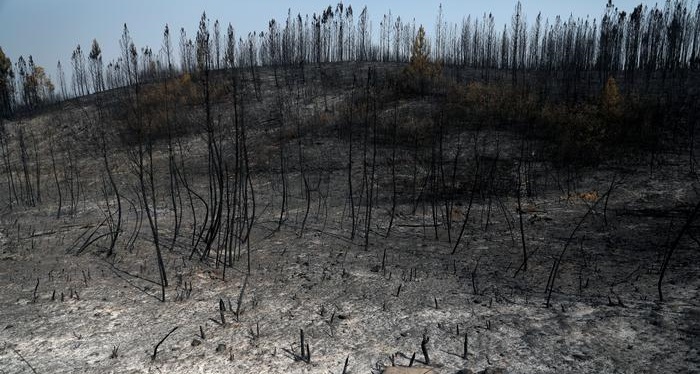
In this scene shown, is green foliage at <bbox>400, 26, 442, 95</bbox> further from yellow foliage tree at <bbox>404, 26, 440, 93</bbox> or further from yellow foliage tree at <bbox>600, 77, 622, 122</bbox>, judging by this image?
yellow foliage tree at <bbox>600, 77, 622, 122</bbox>

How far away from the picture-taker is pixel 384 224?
828 cm

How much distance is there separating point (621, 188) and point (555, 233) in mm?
4412

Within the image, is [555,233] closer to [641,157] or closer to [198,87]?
[641,157]

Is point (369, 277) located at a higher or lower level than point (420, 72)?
lower

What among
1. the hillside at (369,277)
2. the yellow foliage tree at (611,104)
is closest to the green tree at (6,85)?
the hillside at (369,277)

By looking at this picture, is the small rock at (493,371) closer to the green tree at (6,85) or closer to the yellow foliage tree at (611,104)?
the yellow foliage tree at (611,104)

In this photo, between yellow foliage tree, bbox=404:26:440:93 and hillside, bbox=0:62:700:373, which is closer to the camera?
hillside, bbox=0:62:700:373

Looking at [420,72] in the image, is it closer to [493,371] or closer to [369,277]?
[369,277]

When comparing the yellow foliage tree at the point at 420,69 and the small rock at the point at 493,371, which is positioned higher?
the yellow foliage tree at the point at 420,69

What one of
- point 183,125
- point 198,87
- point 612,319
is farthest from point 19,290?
point 198,87

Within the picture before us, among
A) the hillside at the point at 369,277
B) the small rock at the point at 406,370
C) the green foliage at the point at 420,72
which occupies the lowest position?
the hillside at the point at 369,277

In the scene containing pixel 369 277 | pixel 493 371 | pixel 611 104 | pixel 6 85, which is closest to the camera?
pixel 493 371

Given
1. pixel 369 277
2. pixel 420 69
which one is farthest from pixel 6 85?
pixel 369 277

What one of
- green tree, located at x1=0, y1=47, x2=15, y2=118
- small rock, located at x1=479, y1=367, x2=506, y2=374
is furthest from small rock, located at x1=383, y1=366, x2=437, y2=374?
green tree, located at x1=0, y1=47, x2=15, y2=118
